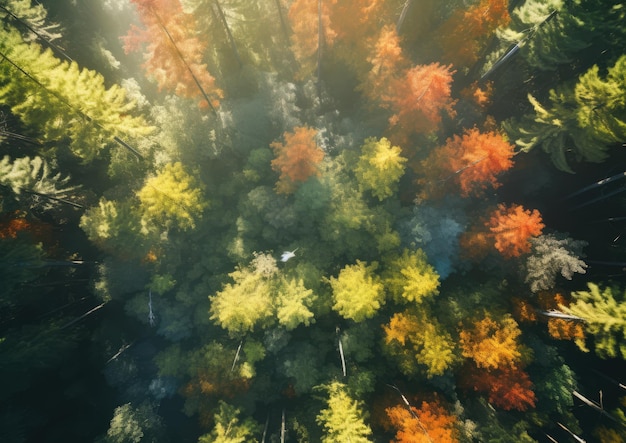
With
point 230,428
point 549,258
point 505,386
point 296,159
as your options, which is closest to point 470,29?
point 296,159

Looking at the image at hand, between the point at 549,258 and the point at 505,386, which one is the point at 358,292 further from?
the point at 549,258

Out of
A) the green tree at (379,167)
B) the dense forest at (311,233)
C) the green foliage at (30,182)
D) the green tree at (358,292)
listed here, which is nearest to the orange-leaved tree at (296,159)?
the dense forest at (311,233)

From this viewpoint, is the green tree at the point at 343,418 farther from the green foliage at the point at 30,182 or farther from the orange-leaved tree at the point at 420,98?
the green foliage at the point at 30,182

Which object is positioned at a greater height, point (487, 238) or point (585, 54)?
point (585, 54)

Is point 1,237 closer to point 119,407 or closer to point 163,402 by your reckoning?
point 119,407


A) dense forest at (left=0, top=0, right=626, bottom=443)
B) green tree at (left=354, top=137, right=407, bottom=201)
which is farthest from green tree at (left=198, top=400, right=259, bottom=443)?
green tree at (left=354, top=137, right=407, bottom=201)

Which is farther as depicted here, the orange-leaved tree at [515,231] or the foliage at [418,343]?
the foliage at [418,343]

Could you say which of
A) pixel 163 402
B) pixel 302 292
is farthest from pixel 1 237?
pixel 302 292
